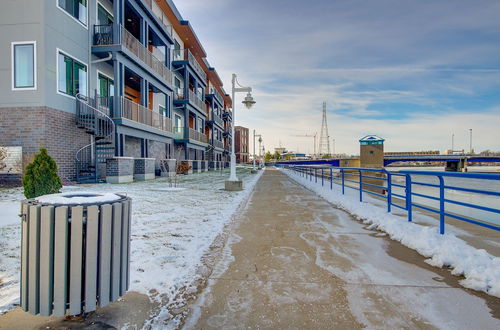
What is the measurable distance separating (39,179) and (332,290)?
7227 millimetres

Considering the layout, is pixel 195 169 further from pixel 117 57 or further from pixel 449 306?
pixel 449 306

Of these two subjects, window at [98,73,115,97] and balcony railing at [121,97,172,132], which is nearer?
window at [98,73,115,97]

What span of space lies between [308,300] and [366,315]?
0.55m

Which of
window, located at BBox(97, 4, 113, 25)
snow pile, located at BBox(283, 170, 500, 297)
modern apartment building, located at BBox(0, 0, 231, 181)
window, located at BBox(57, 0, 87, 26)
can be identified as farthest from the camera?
window, located at BBox(97, 4, 113, 25)

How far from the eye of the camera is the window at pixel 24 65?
11.4 m

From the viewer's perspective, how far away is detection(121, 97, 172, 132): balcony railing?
1556 centimetres

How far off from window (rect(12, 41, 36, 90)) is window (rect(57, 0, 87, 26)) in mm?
2392

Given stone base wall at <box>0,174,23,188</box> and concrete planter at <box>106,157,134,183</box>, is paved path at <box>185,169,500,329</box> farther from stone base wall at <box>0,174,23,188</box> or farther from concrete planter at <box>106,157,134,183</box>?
concrete planter at <box>106,157,134,183</box>

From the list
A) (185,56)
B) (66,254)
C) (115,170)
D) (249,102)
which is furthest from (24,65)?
(185,56)

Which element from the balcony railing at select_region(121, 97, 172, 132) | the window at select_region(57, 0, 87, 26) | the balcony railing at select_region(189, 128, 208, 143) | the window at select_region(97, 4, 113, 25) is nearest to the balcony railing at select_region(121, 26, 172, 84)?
the window at select_region(97, 4, 113, 25)

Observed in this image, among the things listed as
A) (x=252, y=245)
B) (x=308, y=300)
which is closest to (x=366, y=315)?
(x=308, y=300)

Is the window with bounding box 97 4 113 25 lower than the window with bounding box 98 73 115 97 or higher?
higher

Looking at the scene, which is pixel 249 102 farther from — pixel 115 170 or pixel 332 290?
pixel 332 290

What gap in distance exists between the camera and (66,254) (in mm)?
2244
